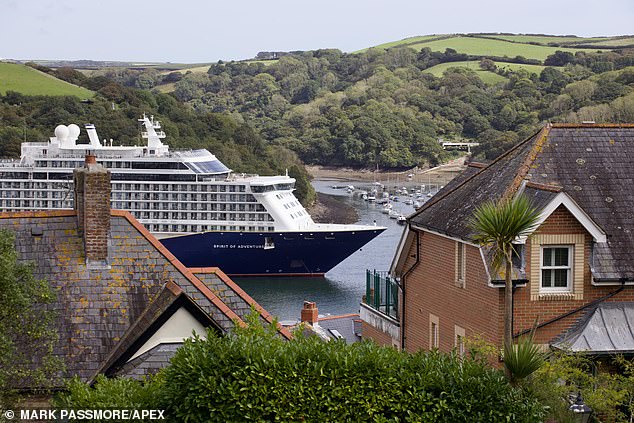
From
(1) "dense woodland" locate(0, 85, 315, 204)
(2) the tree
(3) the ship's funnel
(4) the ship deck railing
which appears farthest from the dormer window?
(1) "dense woodland" locate(0, 85, 315, 204)

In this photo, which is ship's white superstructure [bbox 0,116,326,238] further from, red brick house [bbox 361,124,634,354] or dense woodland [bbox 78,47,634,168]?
dense woodland [bbox 78,47,634,168]

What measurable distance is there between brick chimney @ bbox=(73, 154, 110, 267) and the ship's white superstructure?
50.3m

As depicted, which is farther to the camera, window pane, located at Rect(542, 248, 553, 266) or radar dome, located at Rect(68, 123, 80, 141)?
radar dome, located at Rect(68, 123, 80, 141)

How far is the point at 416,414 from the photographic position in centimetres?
852

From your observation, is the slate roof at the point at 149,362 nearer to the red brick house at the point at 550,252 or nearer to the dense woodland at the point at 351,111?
the red brick house at the point at 550,252

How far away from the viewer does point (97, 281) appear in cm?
1148

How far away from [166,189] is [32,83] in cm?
5600

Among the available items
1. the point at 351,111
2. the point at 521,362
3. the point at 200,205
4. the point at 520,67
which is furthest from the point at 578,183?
the point at 520,67

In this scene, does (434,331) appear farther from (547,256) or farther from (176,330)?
(176,330)

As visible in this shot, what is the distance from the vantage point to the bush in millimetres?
8469

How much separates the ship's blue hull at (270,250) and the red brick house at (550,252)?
46.4 meters

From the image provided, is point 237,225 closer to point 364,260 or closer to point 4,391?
point 364,260

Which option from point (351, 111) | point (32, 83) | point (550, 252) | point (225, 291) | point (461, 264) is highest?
point (32, 83)

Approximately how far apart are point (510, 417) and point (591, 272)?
14.1 feet
